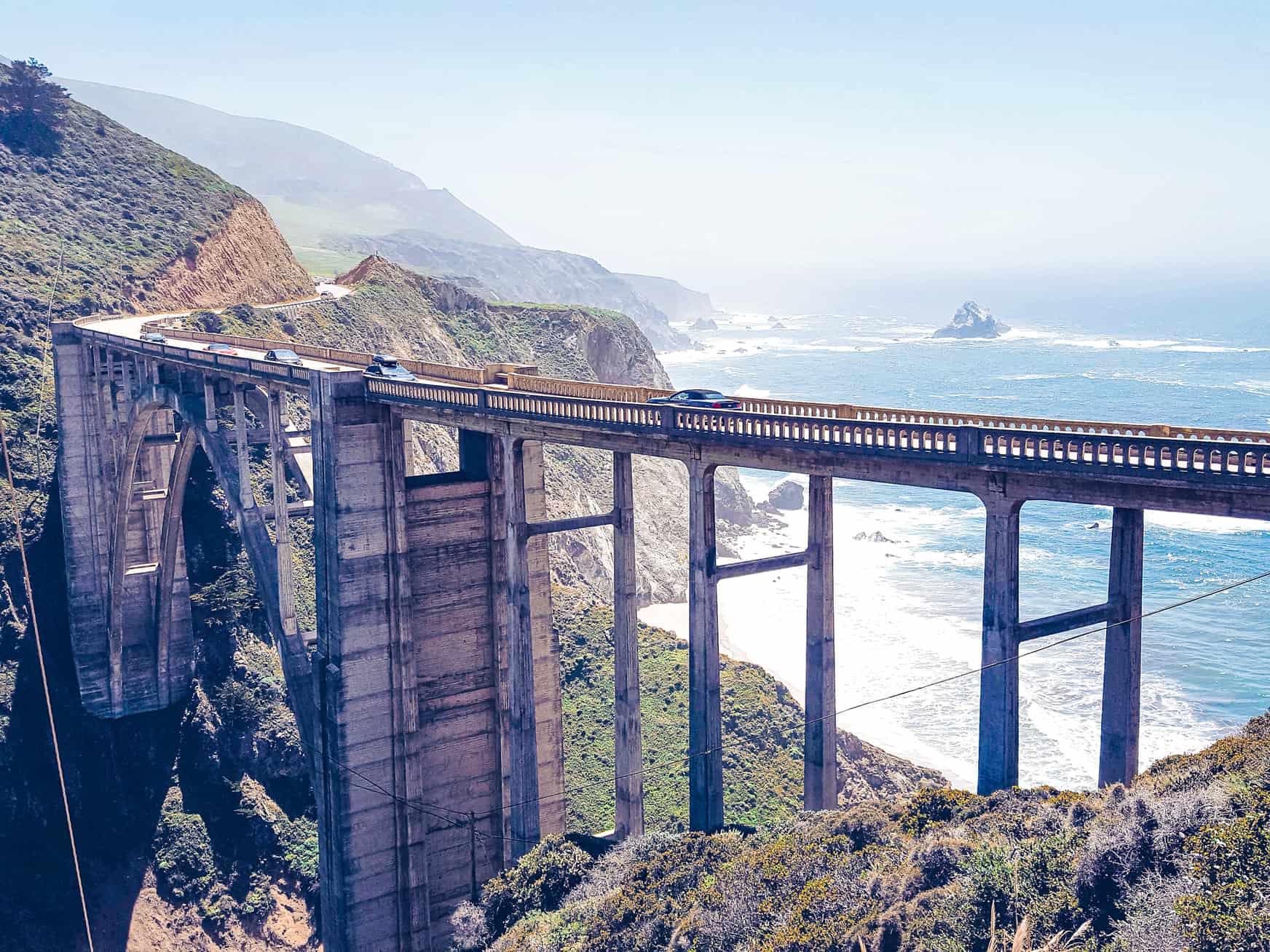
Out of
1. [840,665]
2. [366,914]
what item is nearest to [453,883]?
[366,914]

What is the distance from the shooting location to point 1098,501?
18000 mm

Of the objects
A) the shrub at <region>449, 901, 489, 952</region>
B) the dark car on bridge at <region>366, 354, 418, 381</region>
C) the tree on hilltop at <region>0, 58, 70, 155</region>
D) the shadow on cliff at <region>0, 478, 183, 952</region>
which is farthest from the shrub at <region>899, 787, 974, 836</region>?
the tree on hilltop at <region>0, 58, 70, 155</region>

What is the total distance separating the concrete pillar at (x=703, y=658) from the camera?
2398 cm

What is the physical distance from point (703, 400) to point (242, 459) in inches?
726

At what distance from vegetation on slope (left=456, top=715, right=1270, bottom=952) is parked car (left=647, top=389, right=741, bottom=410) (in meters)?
10.3

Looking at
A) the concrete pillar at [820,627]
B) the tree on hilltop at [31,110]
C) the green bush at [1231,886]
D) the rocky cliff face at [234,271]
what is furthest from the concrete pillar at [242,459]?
the tree on hilltop at [31,110]

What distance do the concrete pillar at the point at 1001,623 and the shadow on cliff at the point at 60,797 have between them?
3637cm

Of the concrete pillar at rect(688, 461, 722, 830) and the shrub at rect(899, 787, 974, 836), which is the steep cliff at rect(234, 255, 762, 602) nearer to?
the concrete pillar at rect(688, 461, 722, 830)

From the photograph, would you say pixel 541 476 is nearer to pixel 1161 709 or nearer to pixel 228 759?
pixel 228 759

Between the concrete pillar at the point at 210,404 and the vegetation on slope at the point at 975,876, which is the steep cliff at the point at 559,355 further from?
the vegetation on slope at the point at 975,876

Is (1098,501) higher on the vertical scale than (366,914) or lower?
higher

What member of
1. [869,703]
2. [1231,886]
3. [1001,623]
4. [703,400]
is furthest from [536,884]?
[869,703]

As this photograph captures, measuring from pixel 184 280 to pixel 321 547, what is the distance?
52171 mm

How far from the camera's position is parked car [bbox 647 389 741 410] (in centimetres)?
2755
